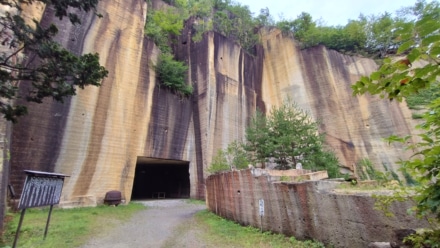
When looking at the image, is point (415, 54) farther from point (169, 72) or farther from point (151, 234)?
point (169, 72)

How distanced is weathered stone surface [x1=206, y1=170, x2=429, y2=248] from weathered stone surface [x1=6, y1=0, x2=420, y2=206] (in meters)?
7.56

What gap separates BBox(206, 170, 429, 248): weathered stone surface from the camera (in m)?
4.09

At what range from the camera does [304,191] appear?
5.52 metres

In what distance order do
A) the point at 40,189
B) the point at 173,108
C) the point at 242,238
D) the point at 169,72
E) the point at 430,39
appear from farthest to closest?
the point at 173,108
the point at 169,72
the point at 242,238
the point at 40,189
the point at 430,39

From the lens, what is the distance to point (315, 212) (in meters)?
5.21

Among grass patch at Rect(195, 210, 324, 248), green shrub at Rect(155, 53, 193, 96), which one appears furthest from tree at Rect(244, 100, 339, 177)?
green shrub at Rect(155, 53, 193, 96)

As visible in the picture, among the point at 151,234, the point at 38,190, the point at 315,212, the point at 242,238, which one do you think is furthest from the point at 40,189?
the point at 315,212

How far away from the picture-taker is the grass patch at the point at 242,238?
17.5 feet

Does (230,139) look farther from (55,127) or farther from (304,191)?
(304,191)

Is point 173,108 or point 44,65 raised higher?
point 173,108

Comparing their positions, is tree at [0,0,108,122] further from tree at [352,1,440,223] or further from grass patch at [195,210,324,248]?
tree at [352,1,440,223]

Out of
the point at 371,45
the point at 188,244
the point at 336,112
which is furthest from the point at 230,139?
the point at 371,45

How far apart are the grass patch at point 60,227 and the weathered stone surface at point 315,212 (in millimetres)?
4301

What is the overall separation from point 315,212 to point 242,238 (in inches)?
77.6
